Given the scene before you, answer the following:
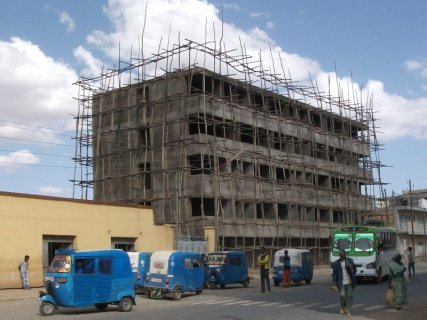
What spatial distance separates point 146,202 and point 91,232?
11700 mm

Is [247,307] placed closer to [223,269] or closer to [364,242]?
[223,269]

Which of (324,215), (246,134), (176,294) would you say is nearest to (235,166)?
(246,134)

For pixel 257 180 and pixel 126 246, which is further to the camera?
pixel 257 180

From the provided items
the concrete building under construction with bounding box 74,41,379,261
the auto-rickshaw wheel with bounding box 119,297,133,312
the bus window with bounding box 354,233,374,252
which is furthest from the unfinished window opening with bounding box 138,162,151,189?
the auto-rickshaw wheel with bounding box 119,297,133,312

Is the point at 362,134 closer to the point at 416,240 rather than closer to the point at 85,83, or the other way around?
the point at 416,240

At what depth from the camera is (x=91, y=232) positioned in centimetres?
3406

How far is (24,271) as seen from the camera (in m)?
29.1

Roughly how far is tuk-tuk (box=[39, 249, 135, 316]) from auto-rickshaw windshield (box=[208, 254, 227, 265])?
10311 mm

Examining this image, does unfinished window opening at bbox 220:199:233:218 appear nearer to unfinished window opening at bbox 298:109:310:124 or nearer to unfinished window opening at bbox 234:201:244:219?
unfinished window opening at bbox 234:201:244:219

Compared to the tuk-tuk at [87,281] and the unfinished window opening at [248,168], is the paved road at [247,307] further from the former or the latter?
the unfinished window opening at [248,168]

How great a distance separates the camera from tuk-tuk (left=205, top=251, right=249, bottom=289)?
30.0 m

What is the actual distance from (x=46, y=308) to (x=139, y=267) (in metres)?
8.43

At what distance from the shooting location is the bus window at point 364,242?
104ft

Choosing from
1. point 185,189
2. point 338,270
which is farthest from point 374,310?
point 185,189
